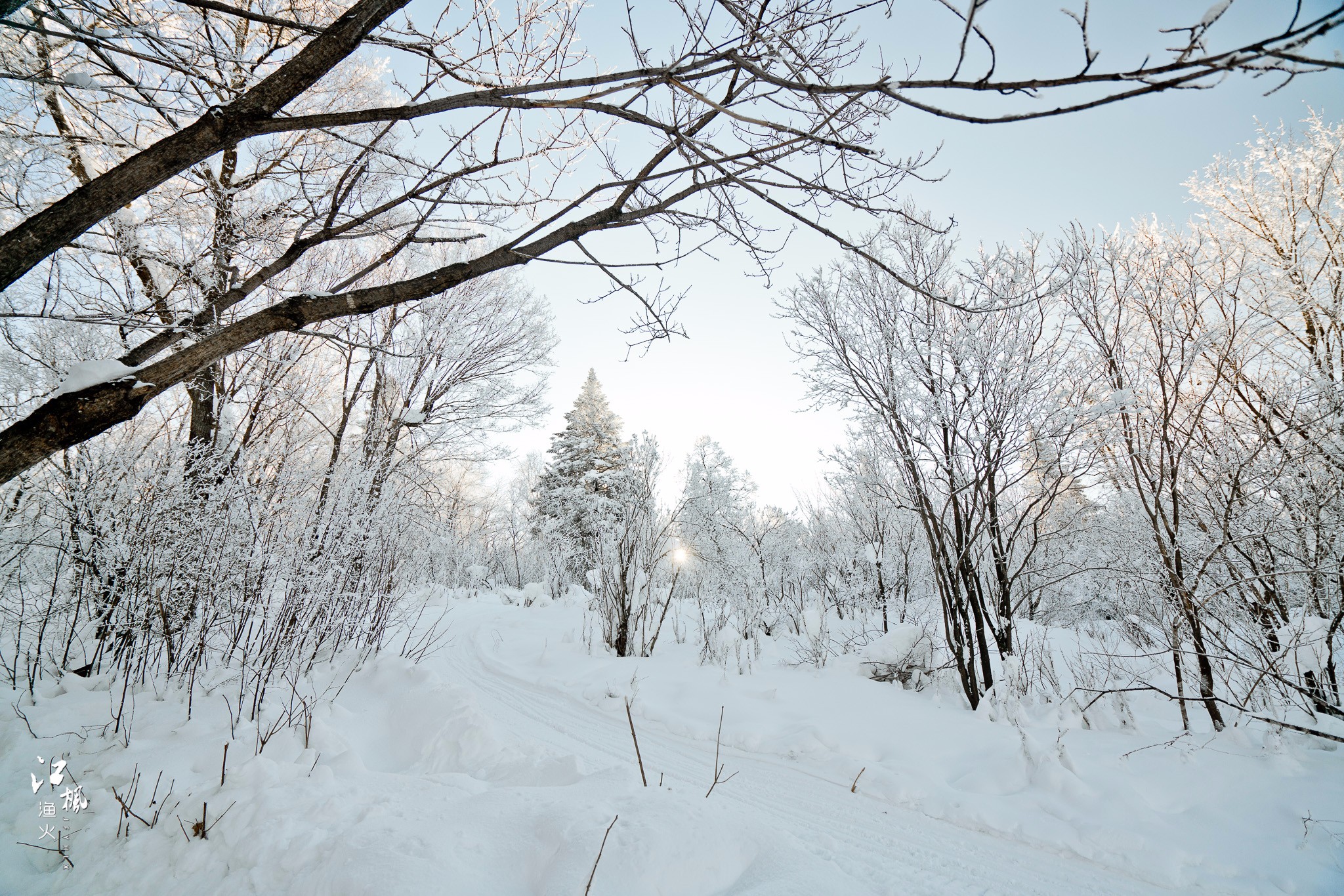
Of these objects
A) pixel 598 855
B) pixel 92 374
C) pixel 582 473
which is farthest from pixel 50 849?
pixel 582 473

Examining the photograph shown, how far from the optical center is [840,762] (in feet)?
11.3

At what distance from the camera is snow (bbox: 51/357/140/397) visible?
1.75 m

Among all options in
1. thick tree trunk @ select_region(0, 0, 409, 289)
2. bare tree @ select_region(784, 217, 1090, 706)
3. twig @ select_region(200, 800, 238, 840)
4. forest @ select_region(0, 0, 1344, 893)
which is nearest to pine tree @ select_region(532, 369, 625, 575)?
forest @ select_region(0, 0, 1344, 893)

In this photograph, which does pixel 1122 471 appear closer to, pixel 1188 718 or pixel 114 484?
pixel 1188 718

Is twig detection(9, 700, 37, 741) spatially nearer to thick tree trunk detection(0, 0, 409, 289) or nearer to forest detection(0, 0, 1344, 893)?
forest detection(0, 0, 1344, 893)

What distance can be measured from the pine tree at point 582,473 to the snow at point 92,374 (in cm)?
1645

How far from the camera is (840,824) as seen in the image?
2621 mm

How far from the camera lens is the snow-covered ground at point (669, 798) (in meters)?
1.75

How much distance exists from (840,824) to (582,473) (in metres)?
19.2

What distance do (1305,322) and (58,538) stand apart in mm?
12065

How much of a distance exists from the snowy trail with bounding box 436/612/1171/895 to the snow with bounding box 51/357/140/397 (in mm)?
2850

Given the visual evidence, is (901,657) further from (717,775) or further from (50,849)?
(50,849)

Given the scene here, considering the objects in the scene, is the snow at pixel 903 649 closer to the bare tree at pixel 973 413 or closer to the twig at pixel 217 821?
the bare tree at pixel 973 413

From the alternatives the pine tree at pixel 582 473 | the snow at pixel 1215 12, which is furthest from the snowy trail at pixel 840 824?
the pine tree at pixel 582 473
